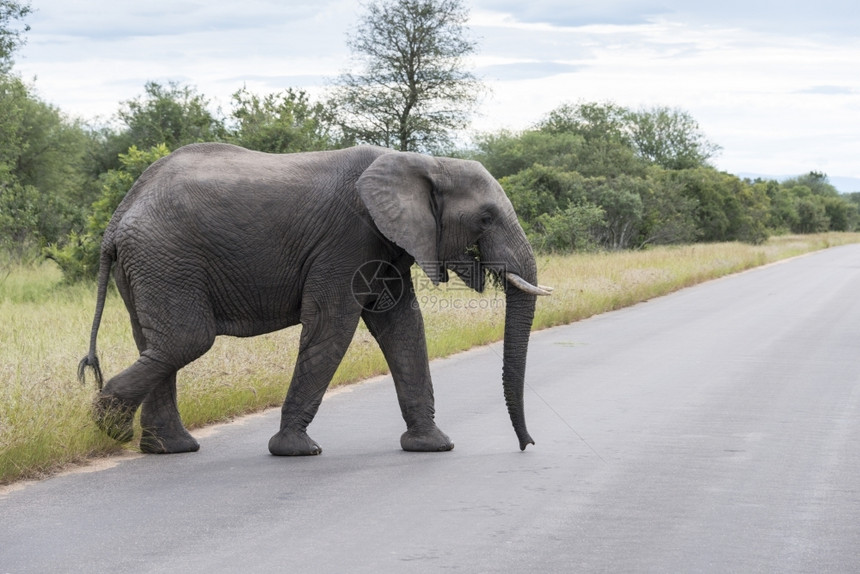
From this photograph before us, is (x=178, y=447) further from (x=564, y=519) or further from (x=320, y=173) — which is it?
(x=564, y=519)

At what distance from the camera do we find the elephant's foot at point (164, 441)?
804 cm

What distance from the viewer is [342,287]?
25.8ft

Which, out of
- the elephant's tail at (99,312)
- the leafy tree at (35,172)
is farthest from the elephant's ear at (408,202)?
the leafy tree at (35,172)

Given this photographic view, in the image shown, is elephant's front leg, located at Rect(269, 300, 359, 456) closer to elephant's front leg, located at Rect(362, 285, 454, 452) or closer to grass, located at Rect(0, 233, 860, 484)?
elephant's front leg, located at Rect(362, 285, 454, 452)

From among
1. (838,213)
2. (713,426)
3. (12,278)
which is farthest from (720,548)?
(838,213)

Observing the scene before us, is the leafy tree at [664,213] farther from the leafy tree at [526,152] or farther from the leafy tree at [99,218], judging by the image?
the leafy tree at [99,218]

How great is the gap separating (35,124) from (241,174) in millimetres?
34838

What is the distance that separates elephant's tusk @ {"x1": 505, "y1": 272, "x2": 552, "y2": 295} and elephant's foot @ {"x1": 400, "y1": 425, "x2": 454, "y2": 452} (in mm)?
1361

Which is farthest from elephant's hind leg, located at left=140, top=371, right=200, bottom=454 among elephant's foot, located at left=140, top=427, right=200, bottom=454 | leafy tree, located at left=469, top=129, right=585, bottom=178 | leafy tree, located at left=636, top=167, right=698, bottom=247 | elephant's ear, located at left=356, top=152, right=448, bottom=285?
leafy tree, located at left=469, top=129, right=585, bottom=178

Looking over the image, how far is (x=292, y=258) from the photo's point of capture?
7.98 meters

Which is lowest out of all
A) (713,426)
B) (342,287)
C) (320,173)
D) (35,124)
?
(713,426)

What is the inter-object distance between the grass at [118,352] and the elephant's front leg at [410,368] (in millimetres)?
1889

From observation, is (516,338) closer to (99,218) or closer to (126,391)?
(126,391)

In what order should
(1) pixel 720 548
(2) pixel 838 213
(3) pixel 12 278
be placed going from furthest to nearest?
(2) pixel 838 213
(3) pixel 12 278
(1) pixel 720 548
